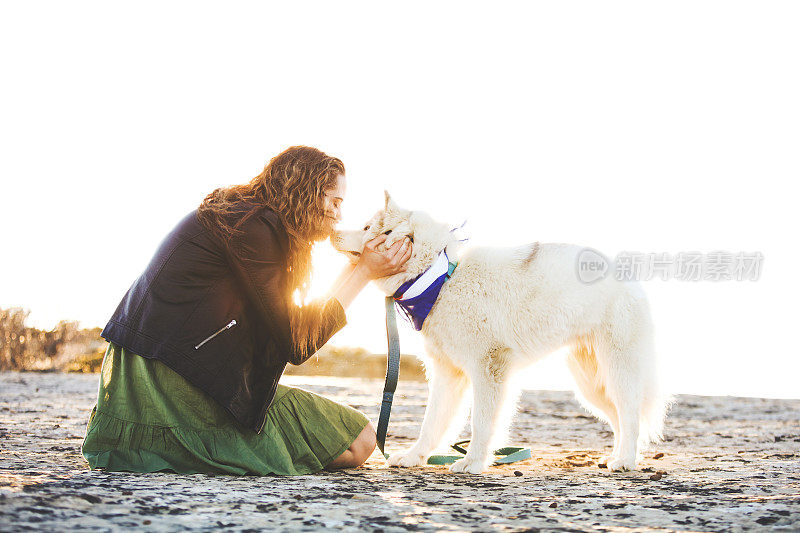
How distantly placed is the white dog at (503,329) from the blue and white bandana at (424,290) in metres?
0.03

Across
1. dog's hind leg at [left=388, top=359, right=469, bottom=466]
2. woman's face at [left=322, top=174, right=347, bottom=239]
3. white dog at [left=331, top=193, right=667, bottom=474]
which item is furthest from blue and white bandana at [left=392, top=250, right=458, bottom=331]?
woman's face at [left=322, top=174, right=347, bottom=239]

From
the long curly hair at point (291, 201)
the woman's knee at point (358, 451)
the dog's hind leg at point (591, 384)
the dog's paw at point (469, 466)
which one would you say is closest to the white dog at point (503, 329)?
the dog's paw at point (469, 466)

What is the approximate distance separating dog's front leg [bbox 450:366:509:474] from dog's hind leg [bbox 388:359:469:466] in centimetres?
30

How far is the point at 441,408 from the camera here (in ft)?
13.2

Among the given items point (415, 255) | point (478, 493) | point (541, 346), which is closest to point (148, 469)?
point (478, 493)

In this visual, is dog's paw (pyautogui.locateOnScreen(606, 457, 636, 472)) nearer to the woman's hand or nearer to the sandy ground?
the sandy ground

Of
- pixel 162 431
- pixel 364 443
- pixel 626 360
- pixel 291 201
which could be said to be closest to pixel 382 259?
Answer: pixel 291 201

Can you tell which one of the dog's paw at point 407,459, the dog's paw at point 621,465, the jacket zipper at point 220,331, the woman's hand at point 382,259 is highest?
the woman's hand at point 382,259

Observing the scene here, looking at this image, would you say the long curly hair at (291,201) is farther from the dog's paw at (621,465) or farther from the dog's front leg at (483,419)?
the dog's paw at (621,465)

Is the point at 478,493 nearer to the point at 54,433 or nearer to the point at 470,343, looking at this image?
the point at 470,343

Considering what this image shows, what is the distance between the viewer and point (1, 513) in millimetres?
1992

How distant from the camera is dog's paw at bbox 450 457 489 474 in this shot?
367cm

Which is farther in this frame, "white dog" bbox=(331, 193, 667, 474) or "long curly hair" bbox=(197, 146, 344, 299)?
"white dog" bbox=(331, 193, 667, 474)

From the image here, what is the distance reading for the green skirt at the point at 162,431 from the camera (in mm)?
3113
